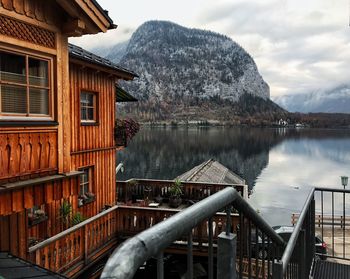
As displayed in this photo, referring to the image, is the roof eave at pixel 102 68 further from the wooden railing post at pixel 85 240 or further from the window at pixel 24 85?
the wooden railing post at pixel 85 240

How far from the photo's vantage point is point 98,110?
13.4 meters

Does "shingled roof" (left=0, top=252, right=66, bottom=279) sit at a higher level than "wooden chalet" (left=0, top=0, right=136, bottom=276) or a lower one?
lower

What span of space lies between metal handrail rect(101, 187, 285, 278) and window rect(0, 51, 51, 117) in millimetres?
6056

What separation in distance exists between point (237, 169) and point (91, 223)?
63.6 m

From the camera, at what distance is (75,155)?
11992mm

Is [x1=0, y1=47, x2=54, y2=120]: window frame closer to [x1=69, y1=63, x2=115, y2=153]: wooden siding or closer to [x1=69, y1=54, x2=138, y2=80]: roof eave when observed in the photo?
[x1=69, y1=54, x2=138, y2=80]: roof eave

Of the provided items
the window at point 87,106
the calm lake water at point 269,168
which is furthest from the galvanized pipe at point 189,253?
the calm lake water at point 269,168

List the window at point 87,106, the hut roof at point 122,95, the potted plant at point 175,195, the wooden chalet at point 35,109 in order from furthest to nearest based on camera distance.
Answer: the hut roof at point 122,95 < the potted plant at point 175,195 < the window at point 87,106 < the wooden chalet at point 35,109

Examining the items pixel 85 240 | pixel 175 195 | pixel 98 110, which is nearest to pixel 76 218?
pixel 85 240

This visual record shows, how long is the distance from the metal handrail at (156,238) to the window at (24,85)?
6.06 metres

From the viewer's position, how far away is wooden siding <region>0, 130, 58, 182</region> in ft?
21.1

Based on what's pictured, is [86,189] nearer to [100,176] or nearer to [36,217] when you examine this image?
[100,176]

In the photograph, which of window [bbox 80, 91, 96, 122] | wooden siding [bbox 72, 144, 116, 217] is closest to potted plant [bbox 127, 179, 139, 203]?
wooden siding [bbox 72, 144, 116, 217]

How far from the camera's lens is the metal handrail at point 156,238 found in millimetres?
928
